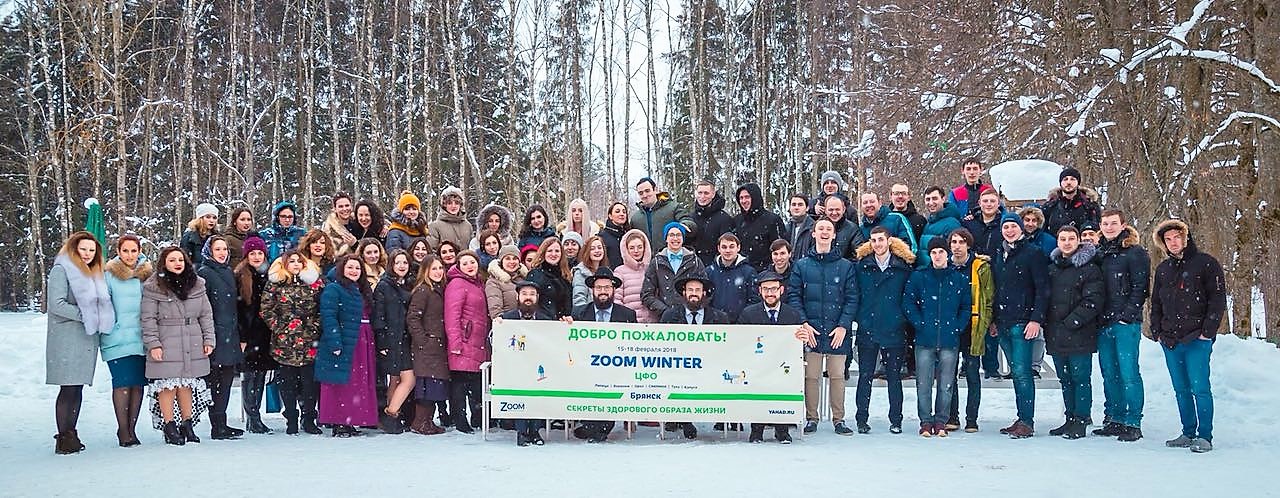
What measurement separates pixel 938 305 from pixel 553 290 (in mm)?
3249

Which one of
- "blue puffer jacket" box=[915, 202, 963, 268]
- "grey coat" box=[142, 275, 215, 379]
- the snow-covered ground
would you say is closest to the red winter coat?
the snow-covered ground

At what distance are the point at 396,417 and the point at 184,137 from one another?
20810 millimetres

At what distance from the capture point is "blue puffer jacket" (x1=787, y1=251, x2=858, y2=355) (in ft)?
27.9

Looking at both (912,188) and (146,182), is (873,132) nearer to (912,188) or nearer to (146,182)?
(912,188)

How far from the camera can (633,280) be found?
8.72 meters

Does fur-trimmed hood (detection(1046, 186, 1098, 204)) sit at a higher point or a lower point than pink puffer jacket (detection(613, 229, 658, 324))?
higher

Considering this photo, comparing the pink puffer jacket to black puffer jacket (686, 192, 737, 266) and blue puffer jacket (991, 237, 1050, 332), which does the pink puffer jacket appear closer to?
black puffer jacket (686, 192, 737, 266)

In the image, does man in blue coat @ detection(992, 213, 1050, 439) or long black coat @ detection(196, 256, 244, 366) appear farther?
man in blue coat @ detection(992, 213, 1050, 439)

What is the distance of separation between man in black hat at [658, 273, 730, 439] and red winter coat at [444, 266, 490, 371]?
1.54 meters

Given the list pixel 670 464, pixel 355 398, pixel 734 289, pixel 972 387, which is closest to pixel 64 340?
pixel 355 398

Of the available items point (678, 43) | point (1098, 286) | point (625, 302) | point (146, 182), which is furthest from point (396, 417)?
point (146, 182)

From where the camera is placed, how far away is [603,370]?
8.16m

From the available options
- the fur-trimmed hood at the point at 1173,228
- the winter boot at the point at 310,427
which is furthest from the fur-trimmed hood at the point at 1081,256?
the winter boot at the point at 310,427

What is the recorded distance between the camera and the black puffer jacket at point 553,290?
27.8ft
